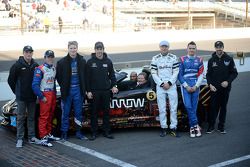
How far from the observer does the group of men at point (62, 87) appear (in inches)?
272

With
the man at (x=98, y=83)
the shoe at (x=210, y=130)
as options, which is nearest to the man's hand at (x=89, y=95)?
the man at (x=98, y=83)

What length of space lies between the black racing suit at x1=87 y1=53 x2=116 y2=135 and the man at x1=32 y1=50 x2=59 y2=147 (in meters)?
0.63

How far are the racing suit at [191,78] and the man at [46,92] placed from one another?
2.25m

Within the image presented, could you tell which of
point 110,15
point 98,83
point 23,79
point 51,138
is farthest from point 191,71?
point 110,15

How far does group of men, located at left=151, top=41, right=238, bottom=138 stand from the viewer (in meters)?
7.45

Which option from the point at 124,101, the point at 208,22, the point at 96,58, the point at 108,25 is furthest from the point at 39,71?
the point at 208,22

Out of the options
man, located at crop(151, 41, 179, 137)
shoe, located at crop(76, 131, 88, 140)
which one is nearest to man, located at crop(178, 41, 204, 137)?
man, located at crop(151, 41, 179, 137)

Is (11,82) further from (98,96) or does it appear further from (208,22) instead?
(208,22)

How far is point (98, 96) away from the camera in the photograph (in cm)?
730

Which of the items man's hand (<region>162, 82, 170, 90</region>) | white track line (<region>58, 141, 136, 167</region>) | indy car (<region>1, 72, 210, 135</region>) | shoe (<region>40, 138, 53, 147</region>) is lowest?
white track line (<region>58, 141, 136, 167</region>)

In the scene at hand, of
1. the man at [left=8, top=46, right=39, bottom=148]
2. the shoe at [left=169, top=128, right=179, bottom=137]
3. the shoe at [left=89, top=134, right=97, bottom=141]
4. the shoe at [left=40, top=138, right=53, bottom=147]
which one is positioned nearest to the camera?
the man at [left=8, top=46, right=39, bottom=148]

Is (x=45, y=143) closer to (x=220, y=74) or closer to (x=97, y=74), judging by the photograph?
(x=97, y=74)

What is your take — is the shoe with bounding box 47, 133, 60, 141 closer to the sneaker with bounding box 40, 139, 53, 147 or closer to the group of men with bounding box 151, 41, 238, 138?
the sneaker with bounding box 40, 139, 53, 147

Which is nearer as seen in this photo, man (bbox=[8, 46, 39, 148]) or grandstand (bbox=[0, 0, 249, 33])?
man (bbox=[8, 46, 39, 148])
